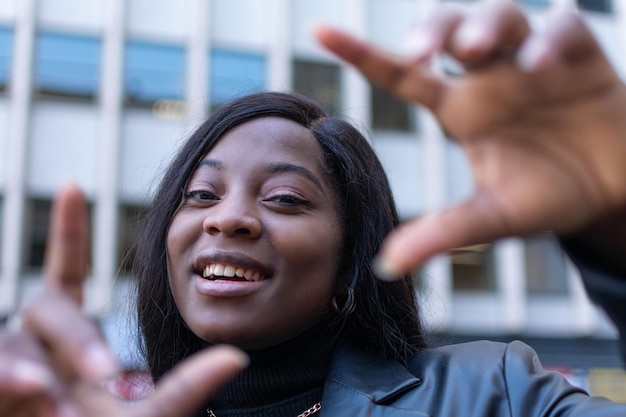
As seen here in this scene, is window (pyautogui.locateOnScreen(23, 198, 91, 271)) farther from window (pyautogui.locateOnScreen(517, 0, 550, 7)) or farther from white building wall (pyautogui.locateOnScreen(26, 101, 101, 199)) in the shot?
window (pyautogui.locateOnScreen(517, 0, 550, 7))

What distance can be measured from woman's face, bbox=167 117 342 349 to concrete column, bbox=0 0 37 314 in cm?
1096

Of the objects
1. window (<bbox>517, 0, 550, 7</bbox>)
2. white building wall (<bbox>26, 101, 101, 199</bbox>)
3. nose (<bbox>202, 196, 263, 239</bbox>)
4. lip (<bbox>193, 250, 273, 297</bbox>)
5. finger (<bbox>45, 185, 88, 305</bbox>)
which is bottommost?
white building wall (<bbox>26, 101, 101, 199</bbox>)

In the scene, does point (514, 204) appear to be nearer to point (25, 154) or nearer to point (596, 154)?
point (596, 154)

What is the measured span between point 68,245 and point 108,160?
12501mm

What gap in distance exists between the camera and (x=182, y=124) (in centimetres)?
1295

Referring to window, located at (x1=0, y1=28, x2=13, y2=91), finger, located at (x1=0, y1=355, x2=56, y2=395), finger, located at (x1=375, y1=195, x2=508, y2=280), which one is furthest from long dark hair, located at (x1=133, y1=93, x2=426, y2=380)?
window, located at (x1=0, y1=28, x2=13, y2=91)

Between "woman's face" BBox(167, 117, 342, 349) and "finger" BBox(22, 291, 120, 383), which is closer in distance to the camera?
"finger" BBox(22, 291, 120, 383)

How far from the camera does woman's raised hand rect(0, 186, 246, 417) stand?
1117mm

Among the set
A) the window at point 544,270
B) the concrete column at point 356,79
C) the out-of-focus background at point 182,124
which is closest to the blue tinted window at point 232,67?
the out-of-focus background at point 182,124

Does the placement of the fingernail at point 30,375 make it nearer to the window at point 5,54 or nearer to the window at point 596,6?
the window at point 5,54

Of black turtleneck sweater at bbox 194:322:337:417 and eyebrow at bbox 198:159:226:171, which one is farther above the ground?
eyebrow at bbox 198:159:226:171

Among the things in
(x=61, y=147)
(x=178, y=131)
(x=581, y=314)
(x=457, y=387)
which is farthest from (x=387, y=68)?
(x=581, y=314)

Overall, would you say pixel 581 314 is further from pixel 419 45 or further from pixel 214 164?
pixel 419 45

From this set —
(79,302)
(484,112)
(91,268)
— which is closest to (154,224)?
(79,302)
